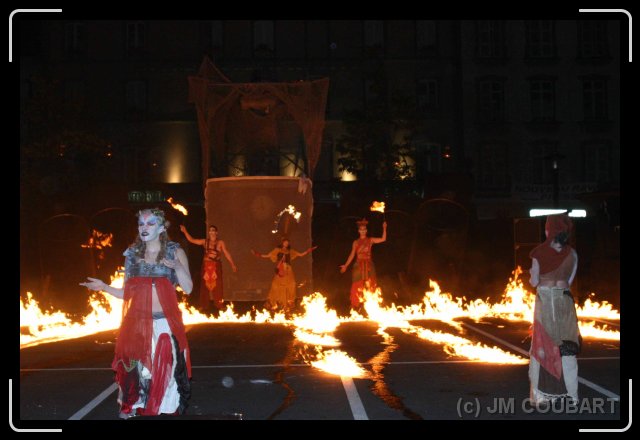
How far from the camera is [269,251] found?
21.3 m

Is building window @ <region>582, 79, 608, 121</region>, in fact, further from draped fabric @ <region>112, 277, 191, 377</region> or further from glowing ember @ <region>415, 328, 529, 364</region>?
draped fabric @ <region>112, 277, 191, 377</region>

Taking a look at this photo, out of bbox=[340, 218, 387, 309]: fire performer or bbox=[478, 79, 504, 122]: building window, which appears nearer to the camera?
bbox=[340, 218, 387, 309]: fire performer

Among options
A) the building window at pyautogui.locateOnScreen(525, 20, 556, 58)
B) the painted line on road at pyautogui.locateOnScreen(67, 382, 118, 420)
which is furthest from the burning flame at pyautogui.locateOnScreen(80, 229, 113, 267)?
the building window at pyautogui.locateOnScreen(525, 20, 556, 58)

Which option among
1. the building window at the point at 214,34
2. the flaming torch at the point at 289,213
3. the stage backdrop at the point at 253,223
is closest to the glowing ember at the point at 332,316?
the stage backdrop at the point at 253,223

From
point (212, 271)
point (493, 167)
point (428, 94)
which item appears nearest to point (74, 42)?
point (428, 94)

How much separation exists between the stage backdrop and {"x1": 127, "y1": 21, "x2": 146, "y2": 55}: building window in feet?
95.7

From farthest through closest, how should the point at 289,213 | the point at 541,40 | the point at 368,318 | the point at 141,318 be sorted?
the point at 541,40 < the point at 289,213 < the point at 368,318 < the point at 141,318

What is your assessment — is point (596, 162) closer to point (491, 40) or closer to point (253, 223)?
point (491, 40)

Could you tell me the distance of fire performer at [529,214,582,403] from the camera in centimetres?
861

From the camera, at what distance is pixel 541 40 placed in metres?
49.1

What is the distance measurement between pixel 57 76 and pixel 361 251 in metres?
32.2

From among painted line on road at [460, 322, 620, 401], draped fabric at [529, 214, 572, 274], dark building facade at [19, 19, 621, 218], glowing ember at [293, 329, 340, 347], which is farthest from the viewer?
dark building facade at [19, 19, 621, 218]

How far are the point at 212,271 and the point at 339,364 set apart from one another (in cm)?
827

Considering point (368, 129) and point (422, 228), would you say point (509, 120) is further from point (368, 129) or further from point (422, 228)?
point (422, 228)
